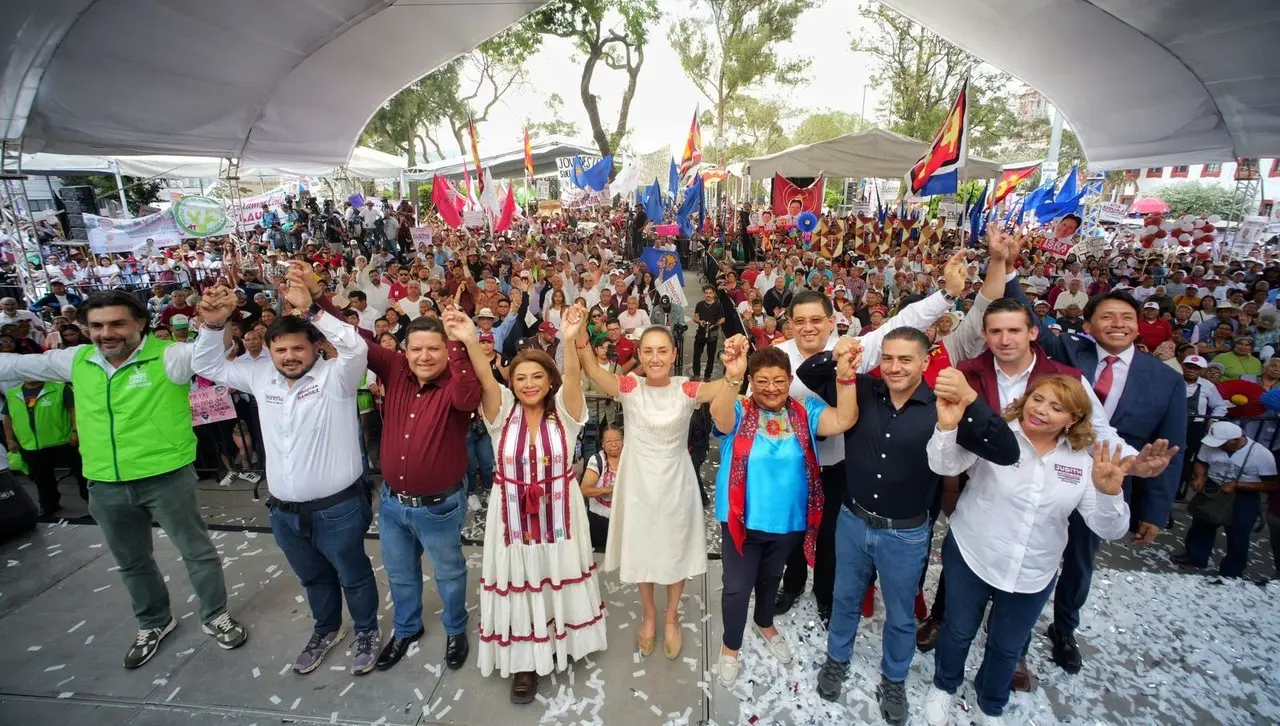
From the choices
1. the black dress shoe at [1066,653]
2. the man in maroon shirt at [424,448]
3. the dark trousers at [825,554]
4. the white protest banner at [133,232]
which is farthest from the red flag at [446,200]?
the black dress shoe at [1066,653]

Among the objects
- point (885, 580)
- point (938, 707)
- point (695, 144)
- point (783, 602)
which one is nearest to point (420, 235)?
point (695, 144)

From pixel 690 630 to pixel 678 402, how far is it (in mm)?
1644

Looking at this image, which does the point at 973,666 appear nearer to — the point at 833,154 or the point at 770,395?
the point at 770,395

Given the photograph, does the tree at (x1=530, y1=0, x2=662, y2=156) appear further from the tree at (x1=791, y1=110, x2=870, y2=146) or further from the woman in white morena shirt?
the tree at (x1=791, y1=110, x2=870, y2=146)

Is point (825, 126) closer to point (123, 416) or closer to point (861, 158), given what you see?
point (861, 158)

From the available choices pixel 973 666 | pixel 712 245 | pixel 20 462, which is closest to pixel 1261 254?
pixel 712 245

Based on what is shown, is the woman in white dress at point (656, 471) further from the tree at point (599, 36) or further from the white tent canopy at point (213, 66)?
the tree at point (599, 36)

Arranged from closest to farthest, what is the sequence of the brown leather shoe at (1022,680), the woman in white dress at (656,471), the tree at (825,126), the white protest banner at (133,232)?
1. the woman in white dress at (656,471)
2. the brown leather shoe at (1022,680)
3. the white protest banner at (133,232)
4. the tree at (825,126)

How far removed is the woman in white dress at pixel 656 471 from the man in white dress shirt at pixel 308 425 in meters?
1.34

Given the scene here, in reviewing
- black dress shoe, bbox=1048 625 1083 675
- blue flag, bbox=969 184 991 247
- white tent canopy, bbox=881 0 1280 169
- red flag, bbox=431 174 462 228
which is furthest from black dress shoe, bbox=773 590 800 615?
blue flag, bbox=969 184 991 247

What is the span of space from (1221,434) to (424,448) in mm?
5535

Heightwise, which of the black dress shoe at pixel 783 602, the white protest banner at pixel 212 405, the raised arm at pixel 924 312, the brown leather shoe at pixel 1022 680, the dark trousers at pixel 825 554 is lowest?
the brown leather shoe at pixel 1022 680

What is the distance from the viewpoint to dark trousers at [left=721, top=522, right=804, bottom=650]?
2.83 meters

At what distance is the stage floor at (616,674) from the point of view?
Result: 286 cm
